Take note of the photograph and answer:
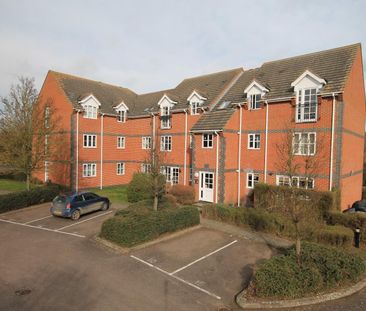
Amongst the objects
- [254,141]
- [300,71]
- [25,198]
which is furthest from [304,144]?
[25,198]

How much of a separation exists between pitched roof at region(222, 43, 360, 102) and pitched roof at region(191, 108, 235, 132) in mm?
1995

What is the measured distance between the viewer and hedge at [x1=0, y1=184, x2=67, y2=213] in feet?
62.4

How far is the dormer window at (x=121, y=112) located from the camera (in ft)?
102

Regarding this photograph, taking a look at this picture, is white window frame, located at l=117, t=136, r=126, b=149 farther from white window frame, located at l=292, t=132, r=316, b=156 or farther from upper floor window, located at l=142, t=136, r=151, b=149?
white window frame, located at l=292, t=132, r=316, b=156

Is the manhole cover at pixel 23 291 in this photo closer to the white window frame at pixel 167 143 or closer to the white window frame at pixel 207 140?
the white window frame at pixel 207 140

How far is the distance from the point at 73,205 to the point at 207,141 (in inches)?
437

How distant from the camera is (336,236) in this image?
41.3 ft

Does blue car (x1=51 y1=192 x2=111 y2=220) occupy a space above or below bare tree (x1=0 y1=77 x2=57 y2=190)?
below

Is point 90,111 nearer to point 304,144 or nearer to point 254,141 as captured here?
point 254,141

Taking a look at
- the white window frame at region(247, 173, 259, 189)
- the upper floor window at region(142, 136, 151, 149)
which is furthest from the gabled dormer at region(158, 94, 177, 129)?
the white window frame at region(247, 173, 259, 189)

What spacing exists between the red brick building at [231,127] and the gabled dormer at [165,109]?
0.11 meters

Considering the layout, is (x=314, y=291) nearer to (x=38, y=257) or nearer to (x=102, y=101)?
(x=38, y=257)

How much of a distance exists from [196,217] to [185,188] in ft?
20.3

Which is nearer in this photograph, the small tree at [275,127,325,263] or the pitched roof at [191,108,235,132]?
the small tree at [275,127,325,263]
